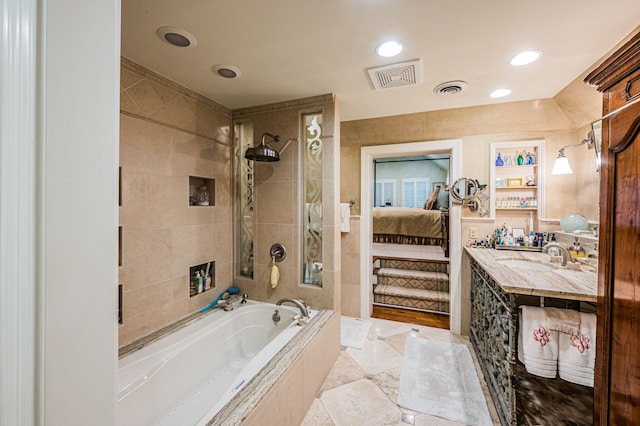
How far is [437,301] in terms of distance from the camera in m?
3.39

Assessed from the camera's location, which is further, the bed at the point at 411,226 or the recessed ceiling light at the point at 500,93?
the bed at the point at 411,226

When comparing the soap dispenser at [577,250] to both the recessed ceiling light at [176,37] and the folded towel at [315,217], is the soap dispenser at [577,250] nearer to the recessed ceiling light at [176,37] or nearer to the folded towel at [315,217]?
the folded towel at [315,217]

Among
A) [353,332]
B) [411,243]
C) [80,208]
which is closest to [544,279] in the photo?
[353,332]

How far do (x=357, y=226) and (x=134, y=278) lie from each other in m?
2.20

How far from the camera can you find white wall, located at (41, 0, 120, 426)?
45 centimetres

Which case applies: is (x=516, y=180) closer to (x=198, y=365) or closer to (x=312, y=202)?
(x=312, y=202)

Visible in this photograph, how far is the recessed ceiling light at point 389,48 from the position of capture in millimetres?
1630

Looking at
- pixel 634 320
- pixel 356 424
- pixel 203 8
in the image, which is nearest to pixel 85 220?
pixel 203 8

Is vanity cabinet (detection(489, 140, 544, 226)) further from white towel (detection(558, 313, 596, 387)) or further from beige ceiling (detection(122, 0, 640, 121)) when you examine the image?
white towel (detection(558, 313, 596, 387))

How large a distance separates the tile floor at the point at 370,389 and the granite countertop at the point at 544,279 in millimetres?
921

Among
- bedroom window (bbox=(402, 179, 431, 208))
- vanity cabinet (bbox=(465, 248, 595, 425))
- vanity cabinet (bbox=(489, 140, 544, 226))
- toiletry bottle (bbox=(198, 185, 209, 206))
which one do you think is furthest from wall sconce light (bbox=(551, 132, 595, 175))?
bedroom window (bbox=(402, 179, 431, 208))

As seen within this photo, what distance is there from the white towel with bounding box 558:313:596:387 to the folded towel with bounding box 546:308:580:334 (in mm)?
22

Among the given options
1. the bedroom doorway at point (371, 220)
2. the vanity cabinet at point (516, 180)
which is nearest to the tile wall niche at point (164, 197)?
the bedroom doorway at point (371, 220)

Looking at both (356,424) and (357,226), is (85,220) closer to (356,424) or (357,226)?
(356,424)
